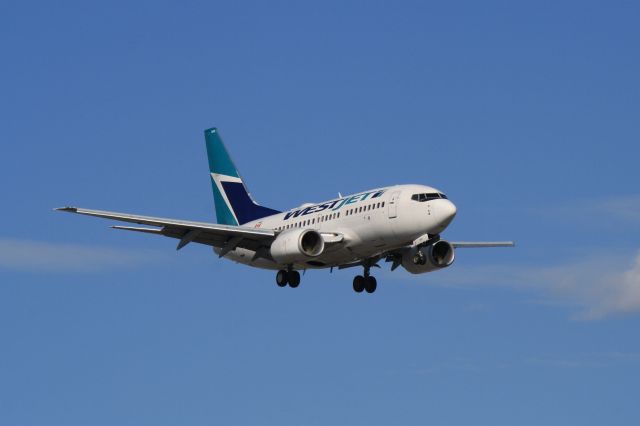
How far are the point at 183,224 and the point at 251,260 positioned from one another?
582 cm

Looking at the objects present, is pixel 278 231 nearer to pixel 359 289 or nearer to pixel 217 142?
pixel 359 289

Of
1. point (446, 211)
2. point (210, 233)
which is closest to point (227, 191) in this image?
point (210, 233)

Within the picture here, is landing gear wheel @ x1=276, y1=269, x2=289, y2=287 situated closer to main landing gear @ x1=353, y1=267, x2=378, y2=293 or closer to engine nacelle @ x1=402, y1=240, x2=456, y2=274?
main landing gear @ x1=353, y1=267, x2=378, y2=293

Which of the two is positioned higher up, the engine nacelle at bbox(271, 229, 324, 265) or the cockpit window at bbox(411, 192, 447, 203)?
the cockpit window at bbox(411, 192, 447, 203)

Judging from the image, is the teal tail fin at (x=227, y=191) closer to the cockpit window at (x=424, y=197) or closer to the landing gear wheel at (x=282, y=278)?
the landing gear wheel at (x=282, y=278)

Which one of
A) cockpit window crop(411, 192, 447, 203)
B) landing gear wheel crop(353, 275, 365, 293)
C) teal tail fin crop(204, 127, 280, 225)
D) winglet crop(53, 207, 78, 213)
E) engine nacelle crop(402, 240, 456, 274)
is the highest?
teal tail fin crop(204, 127, 280, 225)

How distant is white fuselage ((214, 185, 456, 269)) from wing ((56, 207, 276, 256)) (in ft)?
4.64

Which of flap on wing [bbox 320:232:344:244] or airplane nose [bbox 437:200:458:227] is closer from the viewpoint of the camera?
airplane nose [bbox 437:200:458:227]

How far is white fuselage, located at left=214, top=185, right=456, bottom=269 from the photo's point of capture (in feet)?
194

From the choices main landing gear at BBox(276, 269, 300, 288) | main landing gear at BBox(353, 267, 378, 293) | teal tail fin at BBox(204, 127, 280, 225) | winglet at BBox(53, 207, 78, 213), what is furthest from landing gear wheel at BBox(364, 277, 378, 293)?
winglet at BBox(53, 207, 78, 213)

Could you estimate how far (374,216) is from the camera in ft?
198

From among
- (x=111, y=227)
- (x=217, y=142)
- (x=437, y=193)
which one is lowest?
(x=111, y=227)

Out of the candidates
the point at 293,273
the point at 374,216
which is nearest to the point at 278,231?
the point at 293,273

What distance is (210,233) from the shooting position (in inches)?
A: 2507
